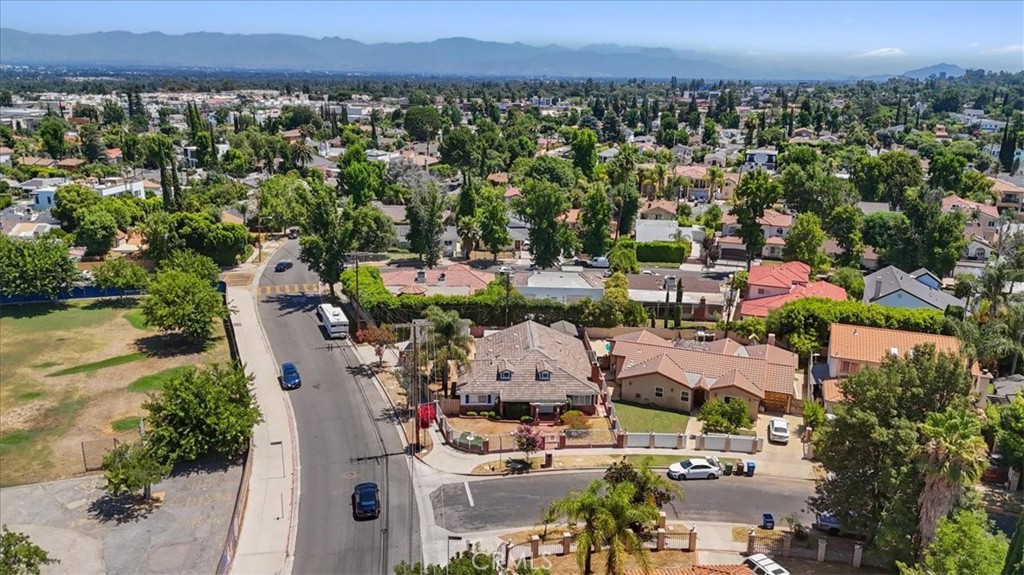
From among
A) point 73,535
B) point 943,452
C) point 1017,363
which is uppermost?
point 943,452

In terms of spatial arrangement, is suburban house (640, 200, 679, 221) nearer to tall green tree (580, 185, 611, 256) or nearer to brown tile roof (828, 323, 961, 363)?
tall green tree (580, 185, 611, 256)

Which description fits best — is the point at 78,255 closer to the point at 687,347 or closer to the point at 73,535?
the point at 73,535

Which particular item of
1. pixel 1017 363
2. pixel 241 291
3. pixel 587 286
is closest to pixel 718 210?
pixel 587 286

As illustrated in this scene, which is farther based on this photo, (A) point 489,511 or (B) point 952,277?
(B) point 952,277

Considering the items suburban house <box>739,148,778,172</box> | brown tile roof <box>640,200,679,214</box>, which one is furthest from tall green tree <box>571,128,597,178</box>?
suburban house <box>739,148,778,172</box>

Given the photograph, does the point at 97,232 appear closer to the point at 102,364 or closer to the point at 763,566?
the point at 102,364

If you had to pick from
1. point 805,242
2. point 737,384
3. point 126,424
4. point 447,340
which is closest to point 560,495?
point 447,340

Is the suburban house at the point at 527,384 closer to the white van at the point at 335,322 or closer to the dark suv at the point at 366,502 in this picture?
the dark suv at the point at 366,502

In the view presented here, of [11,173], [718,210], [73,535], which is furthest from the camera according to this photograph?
[11,173]
